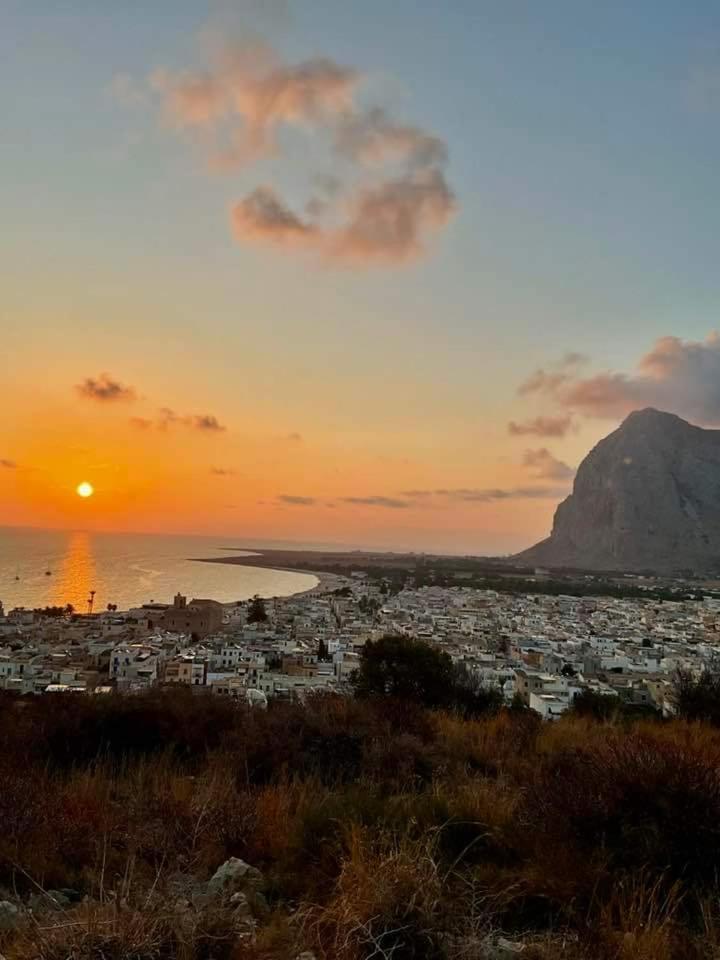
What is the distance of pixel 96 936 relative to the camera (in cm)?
206

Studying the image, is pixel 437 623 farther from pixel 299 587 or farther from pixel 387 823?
pixel 299 587

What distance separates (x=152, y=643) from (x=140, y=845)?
34230 millimetres

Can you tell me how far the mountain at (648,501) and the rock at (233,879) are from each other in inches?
5775

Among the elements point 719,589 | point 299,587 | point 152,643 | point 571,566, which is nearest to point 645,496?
point 571,566

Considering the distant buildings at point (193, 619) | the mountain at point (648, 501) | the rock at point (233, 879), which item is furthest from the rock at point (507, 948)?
the mountain at point (648, 501)

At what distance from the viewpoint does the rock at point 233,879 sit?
281 centimetres

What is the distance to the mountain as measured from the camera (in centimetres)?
14012

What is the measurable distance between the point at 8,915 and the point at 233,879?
0.94 meters

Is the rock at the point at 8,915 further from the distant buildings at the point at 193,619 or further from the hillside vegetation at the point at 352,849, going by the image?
the distant buildings at the point at 193,619

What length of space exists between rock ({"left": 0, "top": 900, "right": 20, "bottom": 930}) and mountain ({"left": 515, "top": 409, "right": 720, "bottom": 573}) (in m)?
148

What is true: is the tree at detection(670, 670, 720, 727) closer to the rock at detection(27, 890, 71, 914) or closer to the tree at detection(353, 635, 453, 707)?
the tree at detection(353, 635, 453, 707)

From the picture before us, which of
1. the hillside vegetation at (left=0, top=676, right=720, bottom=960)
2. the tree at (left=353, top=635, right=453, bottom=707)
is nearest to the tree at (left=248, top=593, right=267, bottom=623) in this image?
the tree at (left=353, top=635, right=453, bottom=707)

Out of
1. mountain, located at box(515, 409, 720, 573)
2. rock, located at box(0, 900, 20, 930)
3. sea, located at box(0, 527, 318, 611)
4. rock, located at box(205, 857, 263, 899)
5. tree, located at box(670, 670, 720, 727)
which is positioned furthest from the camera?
mountain, located at box(515, 409, 720, 573)

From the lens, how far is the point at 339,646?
3541cm
